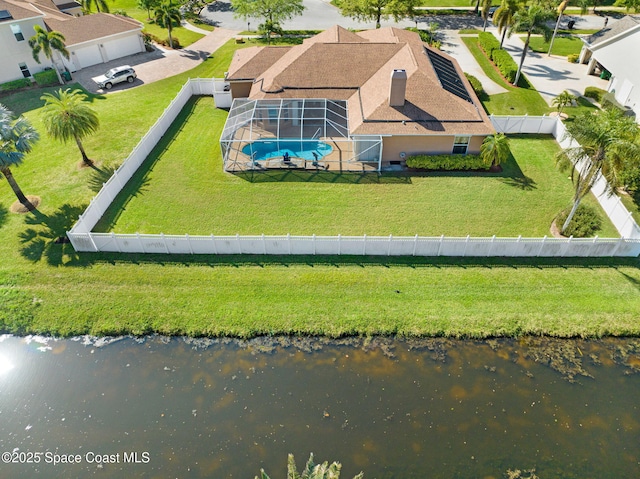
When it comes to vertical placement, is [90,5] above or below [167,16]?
below

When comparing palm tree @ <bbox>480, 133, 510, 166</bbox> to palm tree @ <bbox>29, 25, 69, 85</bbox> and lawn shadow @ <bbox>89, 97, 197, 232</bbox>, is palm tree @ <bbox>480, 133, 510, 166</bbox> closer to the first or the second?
lawn shadow @ <bbox>89, 97, 197, 232</bbox>

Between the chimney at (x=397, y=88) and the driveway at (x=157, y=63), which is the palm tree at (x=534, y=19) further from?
the driveway at (x=157, y=63)

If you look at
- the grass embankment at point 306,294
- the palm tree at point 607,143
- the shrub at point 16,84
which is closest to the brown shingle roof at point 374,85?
the palm tree at point 607,143

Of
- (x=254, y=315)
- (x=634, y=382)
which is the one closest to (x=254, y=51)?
(x=254, y=315)

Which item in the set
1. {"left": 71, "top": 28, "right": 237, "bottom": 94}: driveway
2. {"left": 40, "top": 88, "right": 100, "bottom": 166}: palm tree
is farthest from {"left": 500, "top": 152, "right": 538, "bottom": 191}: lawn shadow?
{"left": 71, "top": 28, "right": 237, "bottom": 94}: driveway

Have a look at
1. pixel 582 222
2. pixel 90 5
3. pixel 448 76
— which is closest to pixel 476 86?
pixel 448 76

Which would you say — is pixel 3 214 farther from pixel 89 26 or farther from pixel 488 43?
pixel 488 43
